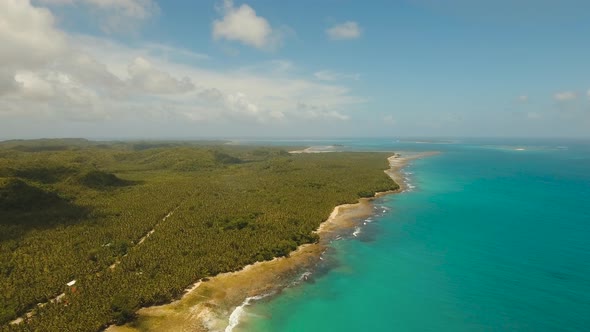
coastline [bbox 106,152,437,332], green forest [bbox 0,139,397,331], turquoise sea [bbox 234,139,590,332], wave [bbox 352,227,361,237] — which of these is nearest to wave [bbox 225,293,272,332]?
coastline [bbox 106,152,437,332]

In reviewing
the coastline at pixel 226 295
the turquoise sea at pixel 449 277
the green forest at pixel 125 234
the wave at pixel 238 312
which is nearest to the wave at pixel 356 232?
the turquoise sea at pixel 449 277

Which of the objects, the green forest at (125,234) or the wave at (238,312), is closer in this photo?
the wave at (238,312)

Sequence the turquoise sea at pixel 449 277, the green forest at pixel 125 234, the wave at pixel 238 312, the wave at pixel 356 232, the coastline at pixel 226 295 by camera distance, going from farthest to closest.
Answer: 1. the wave at pixel 356 232
2. the green forest at pixel 125 234
3. the turquoise sea at pixel 449 277
4. the coastline at pixel 226 295
5. the wave at pixel 238 312

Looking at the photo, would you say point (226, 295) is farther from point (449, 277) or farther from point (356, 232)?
point (356, 232)

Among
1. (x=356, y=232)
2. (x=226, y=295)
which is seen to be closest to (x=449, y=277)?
(x=356, y=232)

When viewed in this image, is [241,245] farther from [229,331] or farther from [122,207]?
[122,207]

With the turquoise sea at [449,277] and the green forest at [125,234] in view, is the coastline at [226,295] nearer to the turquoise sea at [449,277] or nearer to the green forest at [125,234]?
the green forest at [125,234]
